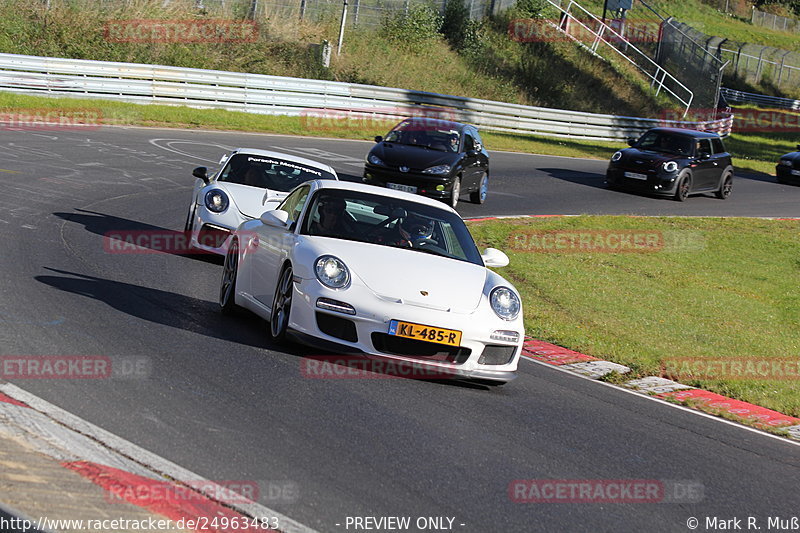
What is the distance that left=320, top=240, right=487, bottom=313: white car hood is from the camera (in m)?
7.84

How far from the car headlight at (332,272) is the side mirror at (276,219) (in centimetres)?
92

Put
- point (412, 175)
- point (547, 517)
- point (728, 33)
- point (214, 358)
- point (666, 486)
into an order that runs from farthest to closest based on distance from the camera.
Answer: point (728, 33), point (412, 175), point (214, 358), point (666, 486), point (547, 517)

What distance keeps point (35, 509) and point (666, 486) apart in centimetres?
363

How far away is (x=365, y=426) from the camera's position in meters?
6.52

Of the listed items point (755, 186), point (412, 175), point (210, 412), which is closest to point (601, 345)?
point (210, 412)

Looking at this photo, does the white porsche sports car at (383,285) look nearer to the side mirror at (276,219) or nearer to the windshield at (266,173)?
the side mirror at (276,219)

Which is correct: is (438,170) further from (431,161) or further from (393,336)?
(393,336)

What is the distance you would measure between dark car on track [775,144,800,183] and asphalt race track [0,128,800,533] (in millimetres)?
24654

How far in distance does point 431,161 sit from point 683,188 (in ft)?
29.2

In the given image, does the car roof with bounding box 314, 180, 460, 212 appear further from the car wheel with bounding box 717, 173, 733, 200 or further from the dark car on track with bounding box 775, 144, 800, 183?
the dark car on track with bounding box 775, 144, 800, 183

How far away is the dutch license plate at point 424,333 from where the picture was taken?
765 centimetres

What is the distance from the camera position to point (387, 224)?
8906 mm

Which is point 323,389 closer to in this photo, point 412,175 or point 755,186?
point 412,175

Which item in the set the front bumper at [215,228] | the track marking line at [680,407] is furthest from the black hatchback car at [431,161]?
the track marking line at [680,407]
